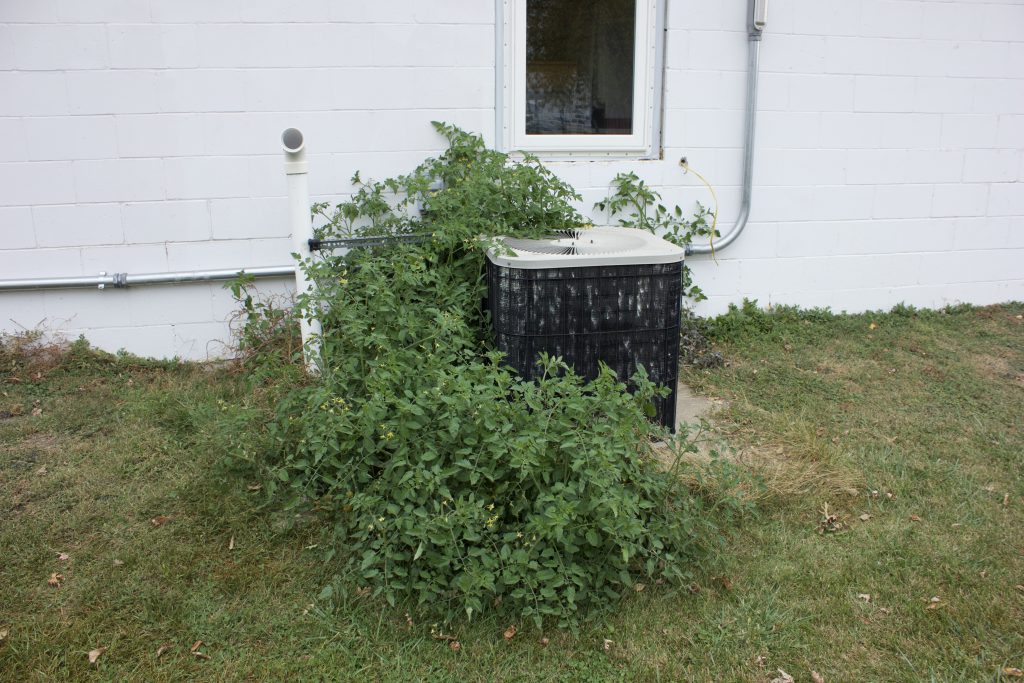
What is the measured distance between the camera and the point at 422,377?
9.62 feet

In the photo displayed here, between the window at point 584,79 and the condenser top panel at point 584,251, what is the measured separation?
1.11 metres

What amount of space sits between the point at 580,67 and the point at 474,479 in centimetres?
319

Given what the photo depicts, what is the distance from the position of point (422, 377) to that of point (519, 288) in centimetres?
64

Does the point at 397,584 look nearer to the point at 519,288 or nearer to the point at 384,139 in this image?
the point at 519,288

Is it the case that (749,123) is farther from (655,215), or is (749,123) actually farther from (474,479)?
(474,479)

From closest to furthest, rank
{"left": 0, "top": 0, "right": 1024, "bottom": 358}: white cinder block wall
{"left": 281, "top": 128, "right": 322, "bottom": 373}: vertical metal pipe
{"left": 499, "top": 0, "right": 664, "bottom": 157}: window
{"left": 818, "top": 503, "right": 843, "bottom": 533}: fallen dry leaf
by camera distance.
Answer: {"left": 818, "top": 503, "right": 843, "bottom": 533}: fallen dry leaf < {"left": 281, "top": 128, "right": 322, "bottom": 373}: vertical metal pipe < {"left": 0, "top": 0, "right": 1024, "bottom": 358}: white cinder block wall < {"left": 499, "top": 0, "right": 664, "bottom": 157}: window

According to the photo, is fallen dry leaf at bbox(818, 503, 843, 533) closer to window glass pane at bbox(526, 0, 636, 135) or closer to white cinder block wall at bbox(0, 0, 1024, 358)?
white cinder block wall at bbox(0, 0, 1024, 358)

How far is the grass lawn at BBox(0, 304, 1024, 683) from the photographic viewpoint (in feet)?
8.20

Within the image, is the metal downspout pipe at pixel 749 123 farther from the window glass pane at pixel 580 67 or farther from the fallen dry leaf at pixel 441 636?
the fallen dry leaf at pixel 441 636

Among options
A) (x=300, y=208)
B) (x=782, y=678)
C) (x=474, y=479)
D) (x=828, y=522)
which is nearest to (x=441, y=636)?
(x=474, y=479)

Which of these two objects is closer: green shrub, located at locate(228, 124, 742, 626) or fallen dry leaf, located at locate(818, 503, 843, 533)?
green shrub, located at locate(228, 124, 742, 626)

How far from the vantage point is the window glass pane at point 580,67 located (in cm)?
484

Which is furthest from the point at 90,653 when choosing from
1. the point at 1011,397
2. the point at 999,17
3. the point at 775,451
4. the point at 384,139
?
the point at 999,17

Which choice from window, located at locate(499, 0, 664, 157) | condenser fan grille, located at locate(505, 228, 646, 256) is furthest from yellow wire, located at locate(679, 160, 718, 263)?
condenser fan grille, located at locate(505, 228, 646, 256)
